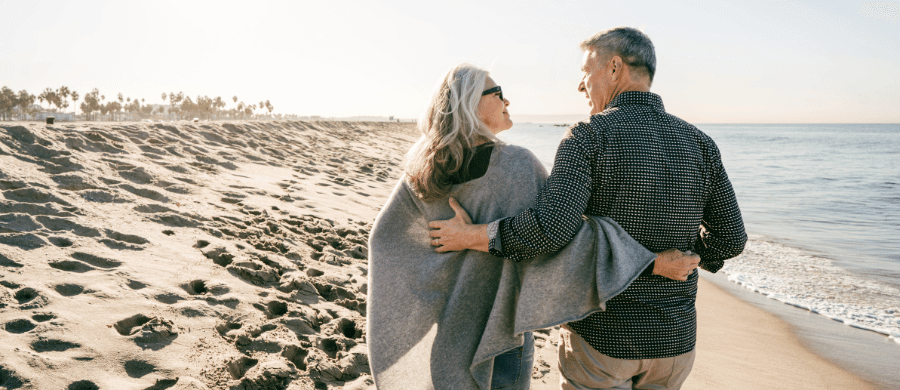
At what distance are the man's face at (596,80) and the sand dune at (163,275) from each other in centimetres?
201

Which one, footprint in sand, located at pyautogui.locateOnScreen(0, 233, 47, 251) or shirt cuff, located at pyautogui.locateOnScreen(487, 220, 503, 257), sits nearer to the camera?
shirt cuff, located at pyautogui.locateOnScreen(487, 220, 503, 257)

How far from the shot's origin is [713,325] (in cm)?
512

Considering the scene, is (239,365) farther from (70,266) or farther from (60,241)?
(60,241)

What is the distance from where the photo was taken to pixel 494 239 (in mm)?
1721

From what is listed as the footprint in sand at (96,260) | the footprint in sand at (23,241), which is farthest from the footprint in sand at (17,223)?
the footprint in sand at (96,260)

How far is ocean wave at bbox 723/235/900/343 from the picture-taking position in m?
5.45

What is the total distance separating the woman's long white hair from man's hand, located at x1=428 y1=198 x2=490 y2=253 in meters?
0.11

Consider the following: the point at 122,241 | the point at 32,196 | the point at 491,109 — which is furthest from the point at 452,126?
the point at 32,196

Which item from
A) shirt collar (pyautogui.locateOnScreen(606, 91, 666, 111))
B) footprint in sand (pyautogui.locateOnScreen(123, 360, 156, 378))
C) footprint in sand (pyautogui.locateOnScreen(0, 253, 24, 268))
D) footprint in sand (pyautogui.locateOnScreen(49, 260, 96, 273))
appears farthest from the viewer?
footprint in sand (pyautogui.locateOnScreen(49, 260, 96, 273))

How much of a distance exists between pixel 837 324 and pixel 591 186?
5.32m

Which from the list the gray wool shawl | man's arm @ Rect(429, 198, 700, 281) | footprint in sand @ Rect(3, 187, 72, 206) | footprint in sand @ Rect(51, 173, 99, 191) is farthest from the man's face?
footprint in sand @ Rect(51, 173, 99, 191)

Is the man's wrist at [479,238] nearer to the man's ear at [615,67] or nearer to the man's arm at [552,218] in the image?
the man's arm at [552,218]

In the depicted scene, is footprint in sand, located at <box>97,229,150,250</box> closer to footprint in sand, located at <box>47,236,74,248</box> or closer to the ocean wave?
footprint in sand, located at <box>47,236,74,248</box>

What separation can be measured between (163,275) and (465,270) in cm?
269
